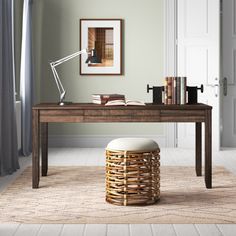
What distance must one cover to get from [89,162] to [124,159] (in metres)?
2.58

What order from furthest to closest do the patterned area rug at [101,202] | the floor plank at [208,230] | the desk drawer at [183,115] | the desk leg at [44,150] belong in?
the desk leg at [44,150]
the desk drawer at [183,115]
the patterned area rug at [101,202]
the floor plank at [208,230]

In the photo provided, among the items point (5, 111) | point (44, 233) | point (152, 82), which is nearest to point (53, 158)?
point (5, 111)

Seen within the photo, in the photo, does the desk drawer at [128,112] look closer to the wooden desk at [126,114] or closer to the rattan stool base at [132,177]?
the wooden desk at [126,114]

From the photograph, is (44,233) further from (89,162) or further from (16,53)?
(16,53)

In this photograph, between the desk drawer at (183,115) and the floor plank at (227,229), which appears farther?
the desk drawer at (183,115)

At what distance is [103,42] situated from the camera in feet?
27.3

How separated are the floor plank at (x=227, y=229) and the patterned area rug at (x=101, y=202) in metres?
0.12

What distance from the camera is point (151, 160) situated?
179 inches

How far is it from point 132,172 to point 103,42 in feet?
13.7

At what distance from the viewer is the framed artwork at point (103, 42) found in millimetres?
8320

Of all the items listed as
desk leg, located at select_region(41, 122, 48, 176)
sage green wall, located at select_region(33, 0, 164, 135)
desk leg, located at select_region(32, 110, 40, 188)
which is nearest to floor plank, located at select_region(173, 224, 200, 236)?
desk leg, located at select_region(32, 110, 40, 188)

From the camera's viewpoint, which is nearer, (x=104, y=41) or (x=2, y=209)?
(x=2, y=209)

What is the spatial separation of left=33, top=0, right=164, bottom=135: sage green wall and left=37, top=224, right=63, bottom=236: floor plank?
462cm

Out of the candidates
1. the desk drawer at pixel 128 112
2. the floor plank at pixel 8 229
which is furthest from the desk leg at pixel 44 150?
the floor plank at pixel 8 229
